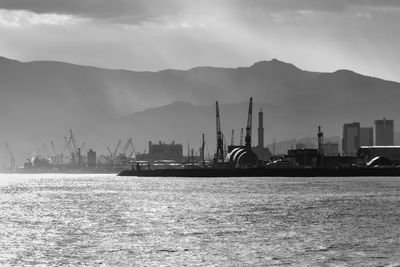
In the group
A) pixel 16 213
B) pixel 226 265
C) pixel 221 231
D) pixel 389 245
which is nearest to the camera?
pixel 226 265

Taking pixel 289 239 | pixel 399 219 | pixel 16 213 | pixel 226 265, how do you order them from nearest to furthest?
pixel 226 265 < pixel 289 239 < pixel 399 219 < pixel 16 213

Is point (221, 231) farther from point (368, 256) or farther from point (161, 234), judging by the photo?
point (368, 256)

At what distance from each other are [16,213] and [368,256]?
66.9 m

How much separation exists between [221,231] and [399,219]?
26.8 metres

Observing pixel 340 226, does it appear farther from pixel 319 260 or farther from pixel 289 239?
pixel 319 260

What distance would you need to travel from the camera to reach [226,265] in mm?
68875

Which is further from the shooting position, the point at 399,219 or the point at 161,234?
the point at 399,219

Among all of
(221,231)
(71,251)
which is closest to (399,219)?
(221,231)

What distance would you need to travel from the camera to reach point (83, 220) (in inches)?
4429

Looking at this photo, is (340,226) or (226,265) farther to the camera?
(340,226)

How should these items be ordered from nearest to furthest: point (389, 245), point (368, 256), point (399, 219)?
point (368, 256) < point (389, 245) < point (399, 219)

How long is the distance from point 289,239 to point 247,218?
91.8 ft

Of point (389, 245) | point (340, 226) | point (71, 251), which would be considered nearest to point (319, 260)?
point (389, 245)

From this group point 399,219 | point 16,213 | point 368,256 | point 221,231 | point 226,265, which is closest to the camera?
point 226,265
